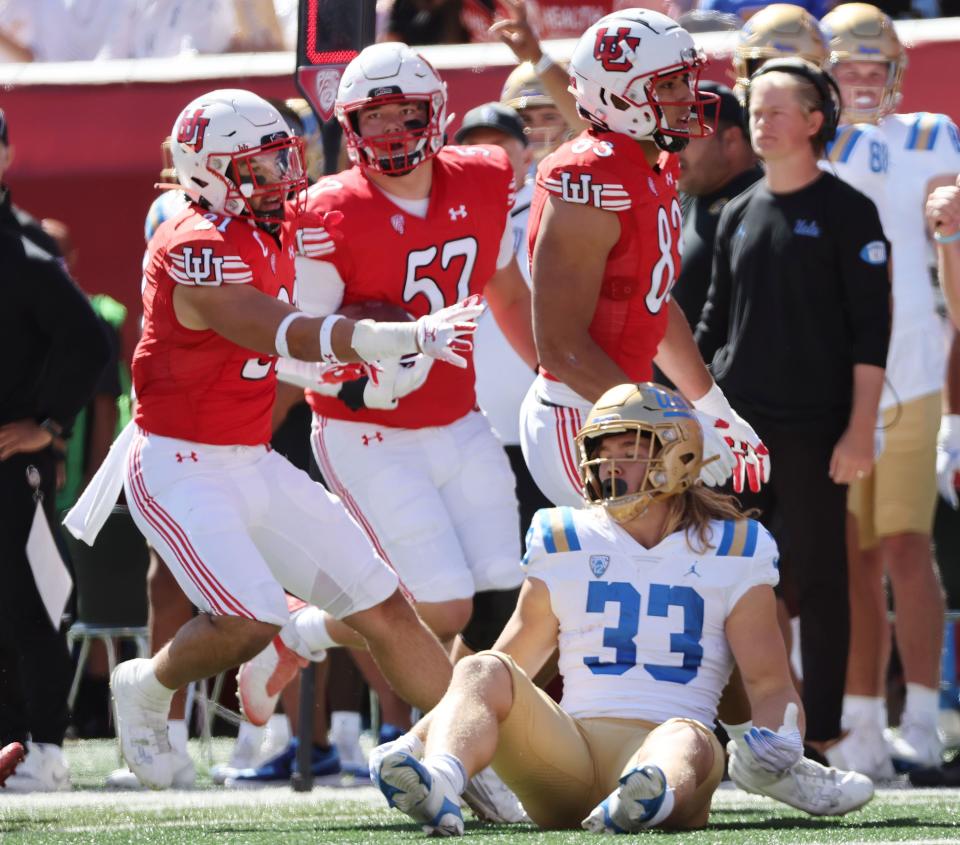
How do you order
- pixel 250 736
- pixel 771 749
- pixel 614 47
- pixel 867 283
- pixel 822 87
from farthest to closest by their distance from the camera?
pixel 250 736, pixel 822 87, pixel 867 283, pixel 614 47, pixel 771 749

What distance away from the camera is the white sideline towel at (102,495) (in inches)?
227

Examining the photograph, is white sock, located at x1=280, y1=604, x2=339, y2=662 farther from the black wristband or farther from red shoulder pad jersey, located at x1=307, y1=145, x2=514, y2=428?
the black wristband

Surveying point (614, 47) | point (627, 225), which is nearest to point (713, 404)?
point (627, 225)

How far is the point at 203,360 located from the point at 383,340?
0.76 meters

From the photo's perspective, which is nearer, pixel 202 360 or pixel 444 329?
pixel 444 329

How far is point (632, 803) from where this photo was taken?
4.26 m

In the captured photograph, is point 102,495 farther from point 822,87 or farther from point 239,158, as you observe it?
point 822,87

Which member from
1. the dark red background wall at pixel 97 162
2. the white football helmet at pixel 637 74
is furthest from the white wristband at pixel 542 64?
the dark red background wall at pixel 97 162

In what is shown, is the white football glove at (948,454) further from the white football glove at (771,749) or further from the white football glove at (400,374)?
the white football glove at (771,749)

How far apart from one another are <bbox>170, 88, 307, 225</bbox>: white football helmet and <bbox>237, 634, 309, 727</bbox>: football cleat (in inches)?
47.7

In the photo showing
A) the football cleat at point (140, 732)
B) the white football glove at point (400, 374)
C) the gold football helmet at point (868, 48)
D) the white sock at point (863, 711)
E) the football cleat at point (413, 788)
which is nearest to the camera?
the football cleat at point (413, 788)

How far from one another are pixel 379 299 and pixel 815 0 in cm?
365

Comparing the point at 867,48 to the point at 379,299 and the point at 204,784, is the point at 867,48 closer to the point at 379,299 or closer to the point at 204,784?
the point at 379,299

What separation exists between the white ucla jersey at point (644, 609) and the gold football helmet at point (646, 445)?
3.3 inches
